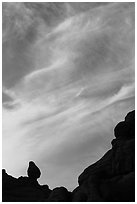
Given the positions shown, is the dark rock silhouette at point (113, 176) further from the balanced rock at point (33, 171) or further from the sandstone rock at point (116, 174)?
the balanced rock at point (33, 171)

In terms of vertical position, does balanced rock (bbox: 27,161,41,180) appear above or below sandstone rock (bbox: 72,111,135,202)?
above

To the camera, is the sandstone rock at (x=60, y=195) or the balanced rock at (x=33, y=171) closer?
the sandstone rock at (x=60, y=195)

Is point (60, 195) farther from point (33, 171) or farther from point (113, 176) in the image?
point (33, 171)

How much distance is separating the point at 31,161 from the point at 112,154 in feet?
171

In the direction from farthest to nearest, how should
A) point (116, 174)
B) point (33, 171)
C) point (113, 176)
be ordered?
point (33, 171)
point (113, 176)
point (116, 174)

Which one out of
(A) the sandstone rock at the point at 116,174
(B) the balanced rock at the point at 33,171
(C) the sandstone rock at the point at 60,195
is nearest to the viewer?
(A) the sandstone rock at the point at 116,174

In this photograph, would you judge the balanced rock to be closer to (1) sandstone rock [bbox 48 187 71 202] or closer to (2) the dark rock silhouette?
(2) the dark rock silhouette

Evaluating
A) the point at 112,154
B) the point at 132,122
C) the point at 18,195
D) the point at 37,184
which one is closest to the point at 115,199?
the point at 112,154

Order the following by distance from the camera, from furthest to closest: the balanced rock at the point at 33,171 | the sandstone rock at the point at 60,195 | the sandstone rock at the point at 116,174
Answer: the balanced rock at the point at 33,171 < the sandstone rock at the point at 60,195 < the sandstone rock at the point at 116,174

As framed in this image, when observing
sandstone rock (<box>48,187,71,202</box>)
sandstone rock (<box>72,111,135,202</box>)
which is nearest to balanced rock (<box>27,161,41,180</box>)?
sandstone rock (<box>72,111,135,202</box>)

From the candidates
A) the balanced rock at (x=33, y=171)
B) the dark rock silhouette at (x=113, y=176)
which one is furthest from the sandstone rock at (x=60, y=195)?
the balanced rock at (x=33, y=171)

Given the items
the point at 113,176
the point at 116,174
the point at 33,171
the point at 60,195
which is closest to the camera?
the point at 116,174

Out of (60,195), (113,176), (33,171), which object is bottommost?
(60,195)

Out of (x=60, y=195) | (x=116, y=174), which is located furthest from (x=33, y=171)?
(x=116, y=174)
